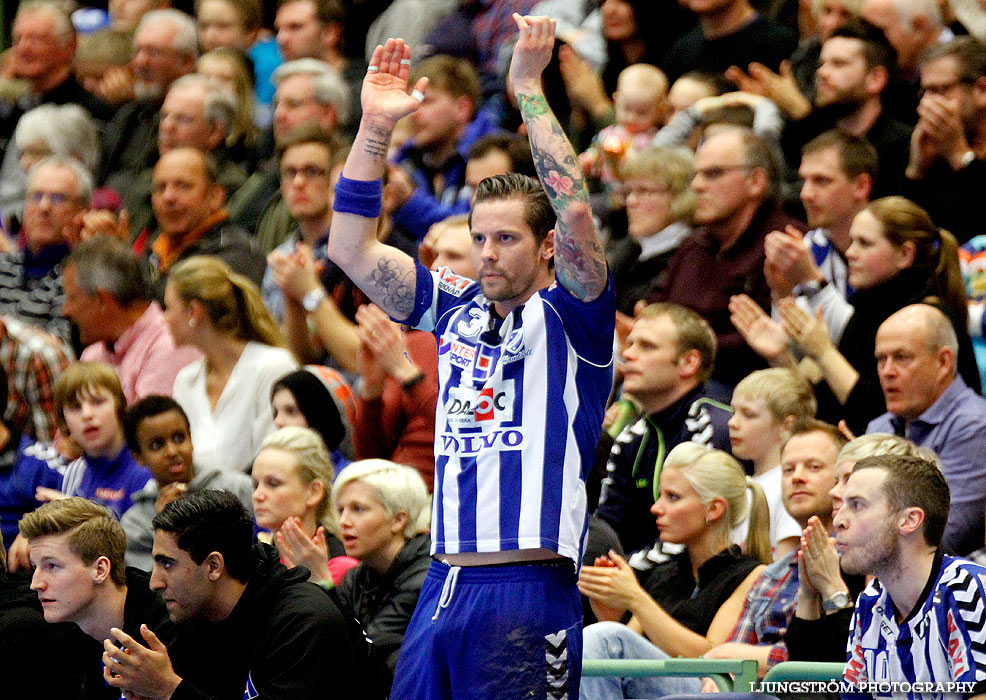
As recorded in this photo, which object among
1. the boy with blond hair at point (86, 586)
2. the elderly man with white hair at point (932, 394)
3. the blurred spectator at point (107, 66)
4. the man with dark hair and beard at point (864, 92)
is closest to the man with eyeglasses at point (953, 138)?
the man with dark hair and beard at point (864, 92)

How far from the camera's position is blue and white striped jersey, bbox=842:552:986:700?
13.8ft

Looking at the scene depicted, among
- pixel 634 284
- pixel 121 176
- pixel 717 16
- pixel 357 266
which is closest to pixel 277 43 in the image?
pixel 121 176

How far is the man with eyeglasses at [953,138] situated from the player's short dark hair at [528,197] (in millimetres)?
3859

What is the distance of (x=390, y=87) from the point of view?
15.1 feet

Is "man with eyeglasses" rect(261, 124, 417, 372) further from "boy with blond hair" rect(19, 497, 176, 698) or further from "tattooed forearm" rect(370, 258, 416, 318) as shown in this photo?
"tattooed forearm" rect(370, 258, 416, 318)

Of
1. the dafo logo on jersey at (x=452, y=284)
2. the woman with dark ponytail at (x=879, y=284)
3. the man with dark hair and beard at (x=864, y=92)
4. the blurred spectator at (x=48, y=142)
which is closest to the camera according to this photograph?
the dafo logo on jersey at (x=452, y=284)

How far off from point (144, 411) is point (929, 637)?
13.0 feet

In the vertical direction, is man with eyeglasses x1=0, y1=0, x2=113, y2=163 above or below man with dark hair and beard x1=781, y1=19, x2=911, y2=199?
above

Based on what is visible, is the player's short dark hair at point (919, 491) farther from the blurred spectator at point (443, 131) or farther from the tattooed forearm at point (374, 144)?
the blurred spectator at point (443, 131)

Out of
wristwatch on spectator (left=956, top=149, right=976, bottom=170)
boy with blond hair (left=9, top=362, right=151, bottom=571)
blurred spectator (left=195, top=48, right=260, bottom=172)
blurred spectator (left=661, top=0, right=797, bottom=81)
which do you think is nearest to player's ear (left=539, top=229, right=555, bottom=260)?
boy with blond hair (left=9, top=362, right=151, bottom=571)

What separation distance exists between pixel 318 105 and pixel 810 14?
Answer: 10.6ft

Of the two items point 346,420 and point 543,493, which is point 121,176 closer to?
point 346,420

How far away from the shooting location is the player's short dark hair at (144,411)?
7082mm

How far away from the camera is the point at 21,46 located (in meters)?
11.9
